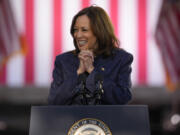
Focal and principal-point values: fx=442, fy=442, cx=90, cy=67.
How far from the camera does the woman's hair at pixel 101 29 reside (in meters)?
1.62

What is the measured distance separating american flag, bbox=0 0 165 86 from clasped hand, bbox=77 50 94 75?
11.2 ft

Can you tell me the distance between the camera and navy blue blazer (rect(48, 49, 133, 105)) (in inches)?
59.9

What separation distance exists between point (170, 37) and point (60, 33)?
1235 mm

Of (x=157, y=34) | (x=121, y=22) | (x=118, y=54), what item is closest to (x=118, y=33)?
(x=121, y=22)

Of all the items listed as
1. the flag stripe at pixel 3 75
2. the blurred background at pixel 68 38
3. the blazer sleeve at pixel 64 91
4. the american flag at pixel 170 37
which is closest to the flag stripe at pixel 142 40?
the blurred background at pixel 68 38

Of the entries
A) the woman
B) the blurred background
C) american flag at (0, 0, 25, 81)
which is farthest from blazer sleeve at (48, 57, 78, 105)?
the blurred background

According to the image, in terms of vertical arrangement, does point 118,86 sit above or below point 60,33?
below

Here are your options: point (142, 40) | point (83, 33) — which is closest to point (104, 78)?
point (83, 33)

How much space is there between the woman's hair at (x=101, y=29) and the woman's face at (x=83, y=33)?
15 millimetres

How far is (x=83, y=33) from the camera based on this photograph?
160 cm

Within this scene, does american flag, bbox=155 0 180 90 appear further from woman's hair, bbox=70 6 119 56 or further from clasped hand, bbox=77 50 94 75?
clasped hand, bbox=77 50 94 75

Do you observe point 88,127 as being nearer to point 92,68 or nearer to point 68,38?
point 92,68

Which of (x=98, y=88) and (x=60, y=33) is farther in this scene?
(x=60, y=33)

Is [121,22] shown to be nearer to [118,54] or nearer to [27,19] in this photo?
[27,19]
